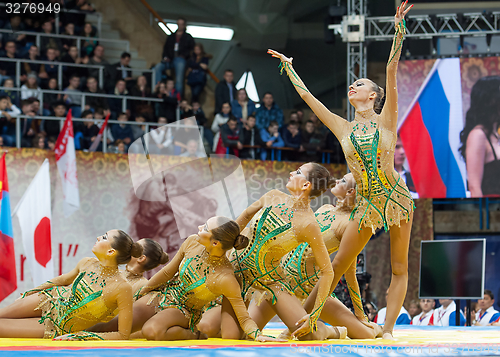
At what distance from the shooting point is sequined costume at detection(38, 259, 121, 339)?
2.78 m

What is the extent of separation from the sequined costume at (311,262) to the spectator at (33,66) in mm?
5629

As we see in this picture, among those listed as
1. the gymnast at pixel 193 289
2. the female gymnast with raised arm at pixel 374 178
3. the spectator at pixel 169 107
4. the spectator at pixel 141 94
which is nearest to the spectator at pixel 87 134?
the spectator at pixel 141 94

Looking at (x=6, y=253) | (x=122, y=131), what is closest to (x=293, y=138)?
(x=122, y=131)

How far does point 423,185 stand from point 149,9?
5.64m

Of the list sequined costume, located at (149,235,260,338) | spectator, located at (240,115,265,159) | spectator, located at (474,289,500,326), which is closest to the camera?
sequined costume, located at (149,235,260,338)

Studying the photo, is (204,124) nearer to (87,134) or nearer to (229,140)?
(229,140)

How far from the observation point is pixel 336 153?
8758 millimetres

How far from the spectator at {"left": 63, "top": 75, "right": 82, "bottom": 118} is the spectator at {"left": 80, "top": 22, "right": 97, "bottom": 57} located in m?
0.74

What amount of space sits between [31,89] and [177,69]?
2234mm

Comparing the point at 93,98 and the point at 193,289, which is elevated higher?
the point at 93,98

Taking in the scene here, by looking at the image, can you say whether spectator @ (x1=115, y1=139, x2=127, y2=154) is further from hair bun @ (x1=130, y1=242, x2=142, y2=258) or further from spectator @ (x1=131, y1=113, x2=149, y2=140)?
hair bun @ (x1=130, y1=242, x2=142, y2=258)

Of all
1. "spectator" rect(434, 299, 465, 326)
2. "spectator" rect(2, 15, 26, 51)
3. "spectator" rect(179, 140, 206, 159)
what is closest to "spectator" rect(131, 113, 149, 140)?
"spectator" rect(179, 140, 206, 159)

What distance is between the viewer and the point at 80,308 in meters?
2.78

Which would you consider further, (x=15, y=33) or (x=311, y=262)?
(x=15, y=33)
